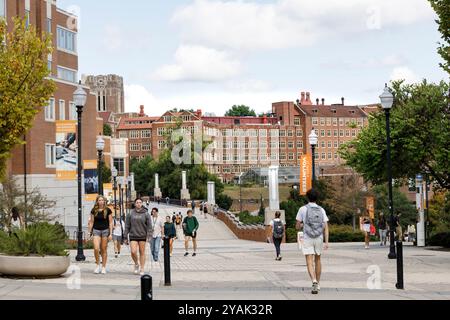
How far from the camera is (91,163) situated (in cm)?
3981

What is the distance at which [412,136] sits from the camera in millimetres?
34625

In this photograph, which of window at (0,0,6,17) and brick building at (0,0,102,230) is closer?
brick building at (0,0,102,230)

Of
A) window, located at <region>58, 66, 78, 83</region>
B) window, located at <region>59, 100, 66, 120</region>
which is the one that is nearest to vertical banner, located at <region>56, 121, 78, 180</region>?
window, located at <region>59, 100, 66, 120</region>

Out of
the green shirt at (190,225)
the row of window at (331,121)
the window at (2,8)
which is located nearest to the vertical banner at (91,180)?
the green shirt at (190,225)

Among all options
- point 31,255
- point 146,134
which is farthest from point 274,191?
point 146,134

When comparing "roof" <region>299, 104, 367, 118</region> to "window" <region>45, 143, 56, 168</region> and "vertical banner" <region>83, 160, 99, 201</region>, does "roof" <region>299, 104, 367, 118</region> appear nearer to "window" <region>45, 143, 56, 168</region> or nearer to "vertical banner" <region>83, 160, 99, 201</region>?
"window" <region>45, 143, 56, 168</region>

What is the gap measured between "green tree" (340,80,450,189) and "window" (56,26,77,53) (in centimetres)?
3972

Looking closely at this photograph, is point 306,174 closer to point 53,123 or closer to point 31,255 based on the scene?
point 53,123

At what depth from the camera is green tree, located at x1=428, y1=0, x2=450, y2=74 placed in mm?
23531

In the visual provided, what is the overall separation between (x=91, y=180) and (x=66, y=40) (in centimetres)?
3628
